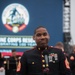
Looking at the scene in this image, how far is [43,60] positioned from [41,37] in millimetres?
208

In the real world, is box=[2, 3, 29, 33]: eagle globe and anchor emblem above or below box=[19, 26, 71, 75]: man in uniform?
above

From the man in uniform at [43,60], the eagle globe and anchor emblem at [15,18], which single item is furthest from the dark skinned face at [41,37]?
the eagle globe and anchor emblem at [15,18]

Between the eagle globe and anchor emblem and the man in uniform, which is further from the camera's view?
the eagle globe and anchor emblem

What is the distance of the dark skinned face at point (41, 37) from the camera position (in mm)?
2970

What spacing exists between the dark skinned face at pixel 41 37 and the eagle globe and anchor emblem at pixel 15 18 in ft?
32.0

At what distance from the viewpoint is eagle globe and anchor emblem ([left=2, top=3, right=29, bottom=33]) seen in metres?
12.8

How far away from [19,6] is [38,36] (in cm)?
992

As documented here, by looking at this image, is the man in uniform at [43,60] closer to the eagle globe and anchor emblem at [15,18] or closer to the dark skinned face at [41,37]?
the dark skinned face at [41,37]

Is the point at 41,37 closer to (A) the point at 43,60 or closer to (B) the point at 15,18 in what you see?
(A) the point at 43,60

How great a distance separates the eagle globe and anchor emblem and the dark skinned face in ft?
32.0

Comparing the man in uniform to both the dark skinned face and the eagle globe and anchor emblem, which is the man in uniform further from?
the eagle globe and anchor emblem

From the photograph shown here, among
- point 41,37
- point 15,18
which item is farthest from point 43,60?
point 15,18

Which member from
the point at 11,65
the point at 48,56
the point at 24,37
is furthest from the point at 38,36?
the point at 24,37

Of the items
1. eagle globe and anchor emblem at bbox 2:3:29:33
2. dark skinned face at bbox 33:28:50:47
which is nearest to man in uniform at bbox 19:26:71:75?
dark skinned face at bbox 33:28:50:47
